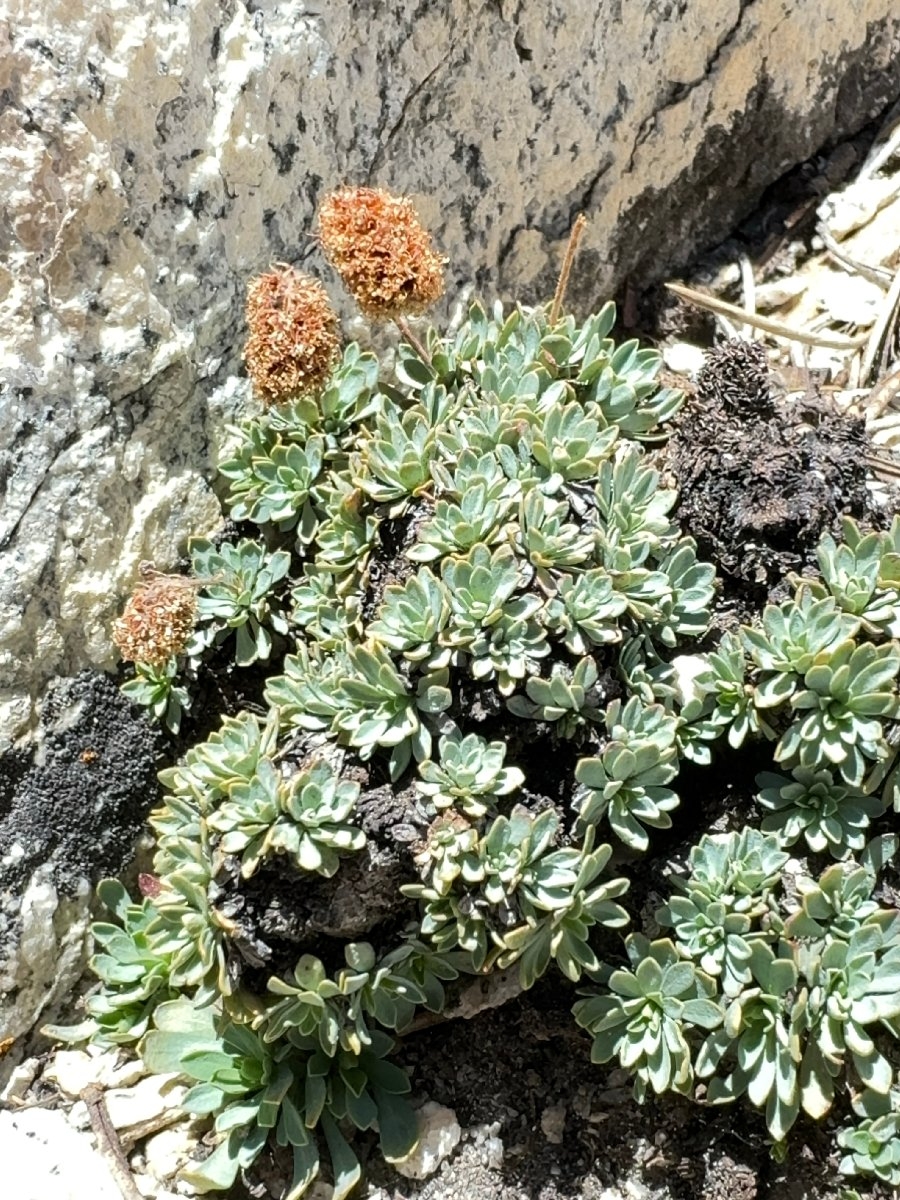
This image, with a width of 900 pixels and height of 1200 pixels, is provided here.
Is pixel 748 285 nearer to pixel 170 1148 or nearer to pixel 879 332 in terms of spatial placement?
pixel 879 332

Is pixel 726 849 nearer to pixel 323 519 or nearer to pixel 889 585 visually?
pixel 889 585

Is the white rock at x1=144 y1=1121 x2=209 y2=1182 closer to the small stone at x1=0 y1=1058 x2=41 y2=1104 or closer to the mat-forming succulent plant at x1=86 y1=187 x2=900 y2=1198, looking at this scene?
the mat-forming succulent plant at x1=86 y1=187 x2=900 y2=1198

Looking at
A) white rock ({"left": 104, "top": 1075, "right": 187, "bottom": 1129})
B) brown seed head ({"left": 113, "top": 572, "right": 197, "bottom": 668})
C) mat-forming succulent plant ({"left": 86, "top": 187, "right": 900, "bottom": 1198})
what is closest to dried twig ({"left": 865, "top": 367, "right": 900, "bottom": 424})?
mat-forming succulent plant ({"left": 86, "top": 187, "right": 900, "bottom": 1198})

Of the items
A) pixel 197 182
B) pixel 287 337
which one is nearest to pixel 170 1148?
pixel 287 337

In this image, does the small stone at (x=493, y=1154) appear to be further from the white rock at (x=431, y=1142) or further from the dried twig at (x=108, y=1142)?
the dried twig at (x=108, y=1142)

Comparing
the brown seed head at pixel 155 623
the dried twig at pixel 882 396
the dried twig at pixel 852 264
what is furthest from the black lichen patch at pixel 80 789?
the dried twig at pixel 852 264
